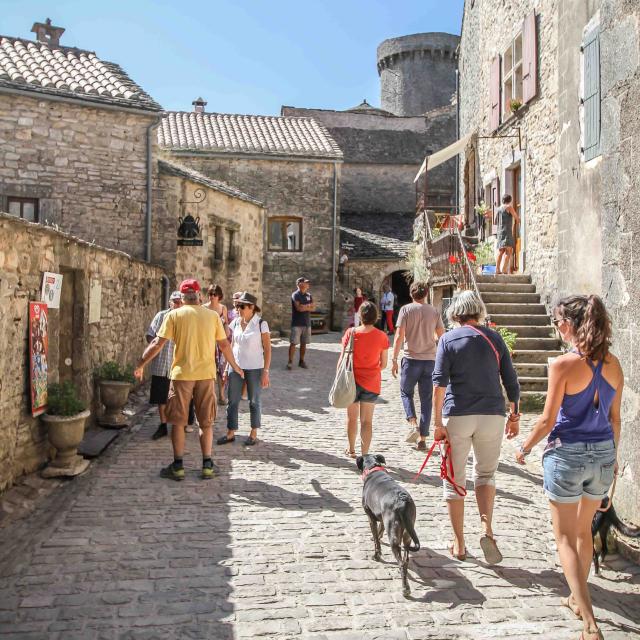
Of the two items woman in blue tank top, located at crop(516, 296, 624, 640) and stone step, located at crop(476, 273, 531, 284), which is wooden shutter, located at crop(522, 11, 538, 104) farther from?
woman in blue tank top, located at crop(516, 296, 624, 640)

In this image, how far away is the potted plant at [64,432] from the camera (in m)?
5.95

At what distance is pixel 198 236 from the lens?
14.8 meters

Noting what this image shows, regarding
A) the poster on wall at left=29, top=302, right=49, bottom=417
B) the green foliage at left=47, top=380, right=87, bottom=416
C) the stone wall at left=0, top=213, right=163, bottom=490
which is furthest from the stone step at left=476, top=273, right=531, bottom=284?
the poster on wall at left=29, top=302, right=49, bottom=417

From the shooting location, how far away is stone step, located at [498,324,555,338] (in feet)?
34.5

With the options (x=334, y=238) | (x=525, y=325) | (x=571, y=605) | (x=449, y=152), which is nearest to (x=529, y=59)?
(x=449, y=152)

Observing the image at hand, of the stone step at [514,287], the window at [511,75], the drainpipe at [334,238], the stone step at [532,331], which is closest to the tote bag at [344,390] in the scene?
the stone step at [532,331]

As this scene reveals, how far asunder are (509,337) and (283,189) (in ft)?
51.0

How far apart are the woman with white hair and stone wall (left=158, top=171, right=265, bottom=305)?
426 inches

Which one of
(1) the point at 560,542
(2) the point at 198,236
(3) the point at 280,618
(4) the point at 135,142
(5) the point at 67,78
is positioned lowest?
(3) the point at 280,618

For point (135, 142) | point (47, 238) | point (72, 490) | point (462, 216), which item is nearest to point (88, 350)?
point (47, 238)

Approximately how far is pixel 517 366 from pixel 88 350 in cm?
596

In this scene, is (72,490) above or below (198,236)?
below

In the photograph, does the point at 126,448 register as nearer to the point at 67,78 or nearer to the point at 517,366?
the point at 517,366

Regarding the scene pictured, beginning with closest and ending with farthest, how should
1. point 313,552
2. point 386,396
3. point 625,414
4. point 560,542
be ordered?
point 560,542 < point 313,552 < point 625,414 < point 386,396
